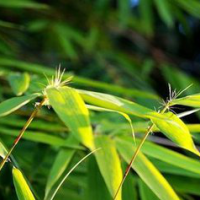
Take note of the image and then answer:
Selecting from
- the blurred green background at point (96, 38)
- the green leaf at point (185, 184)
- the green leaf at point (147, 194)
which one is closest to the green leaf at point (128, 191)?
the green leaf at point (147, 194)

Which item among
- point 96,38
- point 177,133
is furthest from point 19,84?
point 96,38

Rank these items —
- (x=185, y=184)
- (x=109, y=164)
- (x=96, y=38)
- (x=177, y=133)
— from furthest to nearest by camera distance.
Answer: (x=96, y=38), (x=185, y=184), (x=109, y=164), (x=177, y=133)

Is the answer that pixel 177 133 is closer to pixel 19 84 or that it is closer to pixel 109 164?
pixel 109 164

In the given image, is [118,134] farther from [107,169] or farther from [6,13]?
[6,13]

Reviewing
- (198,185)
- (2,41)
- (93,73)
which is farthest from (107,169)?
(93,73)

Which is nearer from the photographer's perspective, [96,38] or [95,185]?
[95,185]

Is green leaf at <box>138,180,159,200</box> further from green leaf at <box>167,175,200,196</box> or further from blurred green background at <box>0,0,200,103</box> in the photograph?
blurred green background at <box>0,0,200,103</box>

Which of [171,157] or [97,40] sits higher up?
[97,40]
